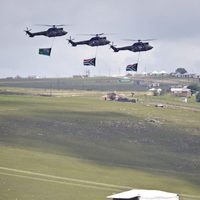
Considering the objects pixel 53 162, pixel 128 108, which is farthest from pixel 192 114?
pixel 53 162

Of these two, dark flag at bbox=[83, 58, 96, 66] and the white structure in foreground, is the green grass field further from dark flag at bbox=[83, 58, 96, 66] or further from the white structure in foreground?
the white structure in foreground

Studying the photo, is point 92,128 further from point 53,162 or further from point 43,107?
point 53,162

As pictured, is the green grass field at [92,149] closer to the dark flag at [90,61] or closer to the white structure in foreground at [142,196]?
the dark flag at [90,61]

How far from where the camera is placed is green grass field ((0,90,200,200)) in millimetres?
89938

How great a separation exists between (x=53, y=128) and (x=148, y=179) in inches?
1653

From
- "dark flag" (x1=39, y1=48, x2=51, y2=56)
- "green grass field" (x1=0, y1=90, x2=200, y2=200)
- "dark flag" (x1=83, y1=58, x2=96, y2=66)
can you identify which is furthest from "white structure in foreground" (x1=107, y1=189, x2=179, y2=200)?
"dark flag" (x1=83, y1=58, x2=96, y2=66)

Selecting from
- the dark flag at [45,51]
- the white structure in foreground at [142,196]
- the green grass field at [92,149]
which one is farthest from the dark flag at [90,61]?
the white structure in foreground at [142,196]

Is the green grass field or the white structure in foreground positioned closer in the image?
the white structure in foreground

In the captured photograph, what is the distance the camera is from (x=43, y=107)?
170 m

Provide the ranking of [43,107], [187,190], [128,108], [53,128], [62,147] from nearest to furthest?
[187,190] → [62,147] → [53,128] → [43,107] → [128,108]

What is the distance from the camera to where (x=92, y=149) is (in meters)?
125

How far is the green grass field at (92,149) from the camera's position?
89938 millimetres

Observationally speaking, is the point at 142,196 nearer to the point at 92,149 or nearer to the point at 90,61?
the point at 90,61

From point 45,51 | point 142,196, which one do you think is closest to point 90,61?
point 45,51
